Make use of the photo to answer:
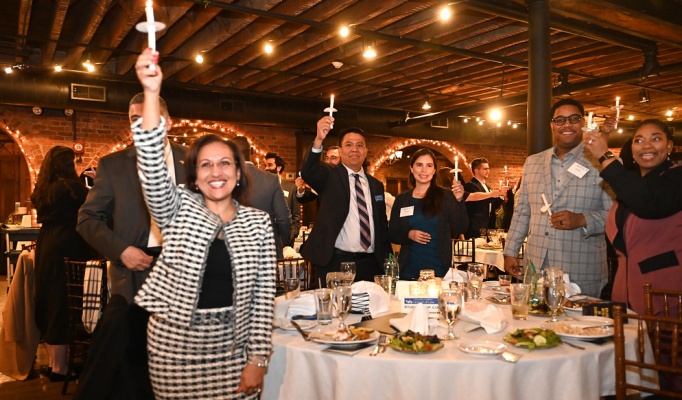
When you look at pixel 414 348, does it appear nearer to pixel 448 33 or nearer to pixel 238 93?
pixel 448 33

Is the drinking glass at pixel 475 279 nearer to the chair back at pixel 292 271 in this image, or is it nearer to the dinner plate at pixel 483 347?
the dinner plate at pixel 483 347

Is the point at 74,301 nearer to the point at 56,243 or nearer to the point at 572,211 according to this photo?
the point at 56,243

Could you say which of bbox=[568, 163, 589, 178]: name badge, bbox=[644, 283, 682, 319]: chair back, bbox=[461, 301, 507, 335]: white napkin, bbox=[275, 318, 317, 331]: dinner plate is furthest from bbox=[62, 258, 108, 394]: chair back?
bbox=[644, 283, 682, 319]: chair back

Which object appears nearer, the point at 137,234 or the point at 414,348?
the point at 414,348

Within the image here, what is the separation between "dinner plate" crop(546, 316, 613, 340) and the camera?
2.12 meters

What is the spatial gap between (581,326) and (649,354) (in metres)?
0.31

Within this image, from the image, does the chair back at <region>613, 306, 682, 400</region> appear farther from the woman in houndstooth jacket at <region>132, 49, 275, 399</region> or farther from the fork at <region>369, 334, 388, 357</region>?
the woman in houndstooth jacket at <region>132, 49, 275, 399</region>

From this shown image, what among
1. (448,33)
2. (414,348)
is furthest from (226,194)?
(448,33)

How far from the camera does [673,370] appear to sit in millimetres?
1967

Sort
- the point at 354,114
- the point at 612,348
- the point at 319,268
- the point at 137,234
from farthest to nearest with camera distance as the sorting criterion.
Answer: the point at 354,114 < the point at 319,268 < the point at 137,234 < the point at 612,348

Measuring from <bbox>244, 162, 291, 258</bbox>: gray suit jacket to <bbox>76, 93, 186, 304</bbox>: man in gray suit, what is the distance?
95cm

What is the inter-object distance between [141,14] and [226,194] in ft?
14.2

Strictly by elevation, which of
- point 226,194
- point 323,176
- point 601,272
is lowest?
point 601,272

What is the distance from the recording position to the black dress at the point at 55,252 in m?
4.43
